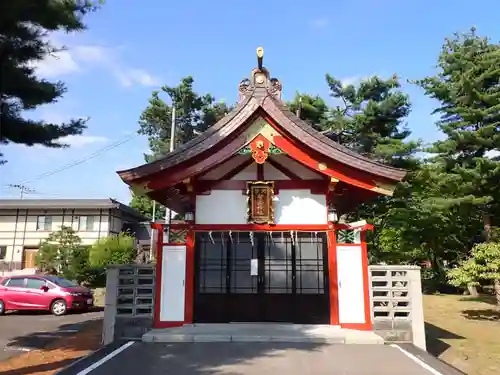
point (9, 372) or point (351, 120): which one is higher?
point (351, 120)

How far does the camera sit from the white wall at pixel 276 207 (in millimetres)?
9531

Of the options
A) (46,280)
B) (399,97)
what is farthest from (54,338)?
(399,97)

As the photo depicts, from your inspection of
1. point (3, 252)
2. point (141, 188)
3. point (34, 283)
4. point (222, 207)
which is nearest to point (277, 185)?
point (222, 207)

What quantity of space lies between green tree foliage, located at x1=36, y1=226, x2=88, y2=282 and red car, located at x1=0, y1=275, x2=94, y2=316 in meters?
7.78

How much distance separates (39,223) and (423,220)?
28.0 m

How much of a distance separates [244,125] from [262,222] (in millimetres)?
2141

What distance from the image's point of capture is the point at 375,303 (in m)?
8.91

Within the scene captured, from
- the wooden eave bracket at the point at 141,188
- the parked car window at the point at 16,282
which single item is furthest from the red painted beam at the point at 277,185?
the parked car window at the point at 16,282

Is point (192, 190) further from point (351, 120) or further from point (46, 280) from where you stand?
point (351, 120)

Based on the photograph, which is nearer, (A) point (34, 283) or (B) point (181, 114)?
(A) point (34, 283)

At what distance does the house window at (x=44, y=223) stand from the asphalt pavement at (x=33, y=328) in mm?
18199

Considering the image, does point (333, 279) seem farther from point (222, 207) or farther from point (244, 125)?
point (244, 125)

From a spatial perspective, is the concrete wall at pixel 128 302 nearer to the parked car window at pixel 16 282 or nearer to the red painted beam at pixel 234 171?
the red painted beam at pixel 234 171

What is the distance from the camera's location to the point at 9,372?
278 inches
